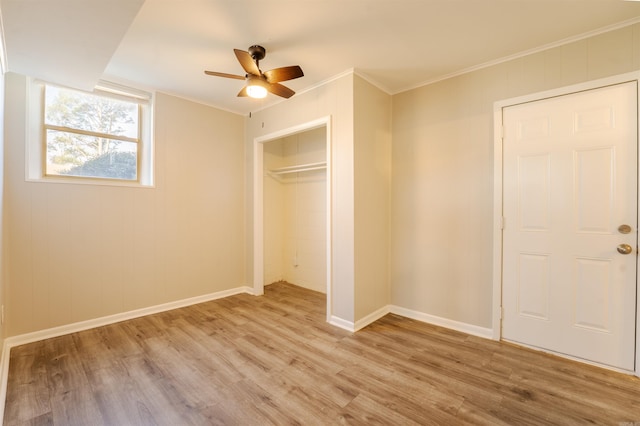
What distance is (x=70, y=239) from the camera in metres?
2.82

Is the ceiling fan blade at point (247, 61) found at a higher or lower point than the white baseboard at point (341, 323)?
higher

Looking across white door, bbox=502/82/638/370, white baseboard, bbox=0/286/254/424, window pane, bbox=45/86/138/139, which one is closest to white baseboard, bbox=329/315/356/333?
white door, bbox=502/82/638/370

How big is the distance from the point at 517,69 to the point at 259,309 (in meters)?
3.86

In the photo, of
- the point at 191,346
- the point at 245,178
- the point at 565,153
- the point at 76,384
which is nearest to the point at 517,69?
the point at 565,153

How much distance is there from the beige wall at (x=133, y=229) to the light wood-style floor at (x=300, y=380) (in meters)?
0.42

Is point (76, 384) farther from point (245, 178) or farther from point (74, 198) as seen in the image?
point (245, 178)

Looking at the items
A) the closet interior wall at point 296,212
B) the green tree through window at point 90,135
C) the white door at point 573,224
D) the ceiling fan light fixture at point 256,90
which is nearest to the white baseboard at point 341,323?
the closet interior wall at point 296,212

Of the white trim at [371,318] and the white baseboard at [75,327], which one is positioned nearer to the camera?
the white baseboard at [75,327]

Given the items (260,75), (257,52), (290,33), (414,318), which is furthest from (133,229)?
(414,318)

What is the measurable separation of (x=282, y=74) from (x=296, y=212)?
266 cm

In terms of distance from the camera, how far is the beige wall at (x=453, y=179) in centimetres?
254

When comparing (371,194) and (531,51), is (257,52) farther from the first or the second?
(531,51)

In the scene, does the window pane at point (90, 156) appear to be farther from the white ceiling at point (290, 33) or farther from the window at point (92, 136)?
the white ceiling at point (290, 33)

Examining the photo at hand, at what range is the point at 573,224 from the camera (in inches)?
92.5
